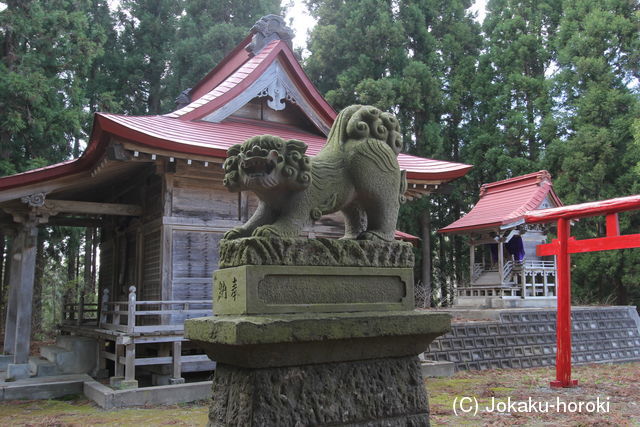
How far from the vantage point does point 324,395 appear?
3.38 meters

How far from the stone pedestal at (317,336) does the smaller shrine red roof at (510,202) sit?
13105mm

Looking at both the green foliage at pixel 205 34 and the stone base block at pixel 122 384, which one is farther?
the green foliage at pixel 205 34

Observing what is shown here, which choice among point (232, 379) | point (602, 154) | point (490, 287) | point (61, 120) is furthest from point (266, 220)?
point (602, 154)

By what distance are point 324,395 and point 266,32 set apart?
9.80 metres

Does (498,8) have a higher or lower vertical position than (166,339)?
higher

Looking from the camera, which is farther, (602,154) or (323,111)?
(602,154)

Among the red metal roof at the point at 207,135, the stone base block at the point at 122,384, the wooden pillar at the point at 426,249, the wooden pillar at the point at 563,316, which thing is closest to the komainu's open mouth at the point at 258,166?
the red metal roof at the point at 207,135

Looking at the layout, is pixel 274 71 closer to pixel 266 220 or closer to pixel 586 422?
pixel 266 220

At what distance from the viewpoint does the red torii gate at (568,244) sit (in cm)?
755

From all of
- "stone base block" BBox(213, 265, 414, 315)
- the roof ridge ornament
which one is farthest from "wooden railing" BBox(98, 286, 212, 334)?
the roof ridge ornament

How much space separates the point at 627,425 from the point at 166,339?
6.12 m

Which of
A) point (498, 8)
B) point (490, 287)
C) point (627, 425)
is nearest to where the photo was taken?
point (627, 425)

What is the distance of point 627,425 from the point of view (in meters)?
5.95

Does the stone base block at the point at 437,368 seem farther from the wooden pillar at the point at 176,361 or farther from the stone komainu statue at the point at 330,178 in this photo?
the stone komainu statue at the point at 330,178
